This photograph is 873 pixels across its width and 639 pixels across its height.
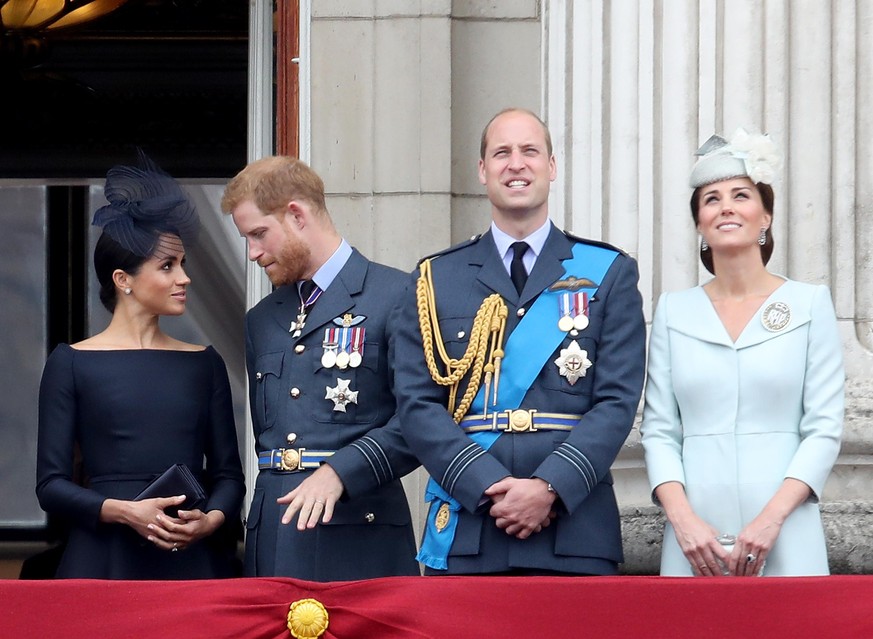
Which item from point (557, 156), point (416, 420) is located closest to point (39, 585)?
point (416, 420)

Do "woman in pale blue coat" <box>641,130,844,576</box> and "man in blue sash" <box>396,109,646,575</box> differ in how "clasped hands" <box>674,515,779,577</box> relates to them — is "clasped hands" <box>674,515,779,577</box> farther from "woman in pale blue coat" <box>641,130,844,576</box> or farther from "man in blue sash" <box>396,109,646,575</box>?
"man in blue sash" <box>396,109,646,575</box>

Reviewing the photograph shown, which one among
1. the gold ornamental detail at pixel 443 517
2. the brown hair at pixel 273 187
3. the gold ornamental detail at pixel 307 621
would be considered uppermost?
the brown hair at pixel 273 187

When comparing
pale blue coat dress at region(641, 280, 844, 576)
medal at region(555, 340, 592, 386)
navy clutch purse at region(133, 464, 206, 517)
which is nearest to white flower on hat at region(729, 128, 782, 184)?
pale blue coat dress at region(641, 280, 844, 576)

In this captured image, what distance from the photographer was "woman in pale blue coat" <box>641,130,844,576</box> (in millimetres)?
3850

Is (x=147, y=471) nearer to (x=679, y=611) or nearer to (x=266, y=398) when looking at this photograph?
(x=266, y=398)

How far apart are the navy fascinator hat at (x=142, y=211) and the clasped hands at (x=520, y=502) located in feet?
4.20

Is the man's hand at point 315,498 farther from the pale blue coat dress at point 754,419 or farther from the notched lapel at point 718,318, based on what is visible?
the notched lapel at point 718,318

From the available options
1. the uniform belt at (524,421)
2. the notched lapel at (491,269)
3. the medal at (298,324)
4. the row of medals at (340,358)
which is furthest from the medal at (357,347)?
the uniform belt at (524,421)

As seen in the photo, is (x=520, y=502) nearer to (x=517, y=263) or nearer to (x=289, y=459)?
(x=517, y=263)

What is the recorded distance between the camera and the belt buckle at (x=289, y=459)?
4.32 meters

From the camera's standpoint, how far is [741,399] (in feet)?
13.0

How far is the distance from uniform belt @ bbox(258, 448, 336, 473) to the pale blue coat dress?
786 millimetres

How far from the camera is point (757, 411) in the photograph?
13.0ft

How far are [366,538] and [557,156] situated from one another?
5.38 feet
